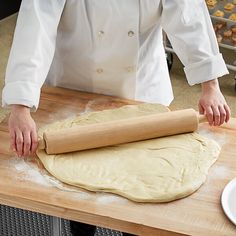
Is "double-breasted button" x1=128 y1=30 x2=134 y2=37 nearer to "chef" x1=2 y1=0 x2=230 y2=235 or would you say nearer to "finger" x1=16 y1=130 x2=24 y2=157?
"chef" x1=2 y1=0 x2=230 y2=235

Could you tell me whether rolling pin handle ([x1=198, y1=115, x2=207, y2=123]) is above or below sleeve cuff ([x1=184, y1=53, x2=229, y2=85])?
below

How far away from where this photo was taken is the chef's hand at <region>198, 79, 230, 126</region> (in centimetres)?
124

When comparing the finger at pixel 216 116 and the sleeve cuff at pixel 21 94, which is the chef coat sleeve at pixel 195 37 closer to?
the finger at pixel 216 116

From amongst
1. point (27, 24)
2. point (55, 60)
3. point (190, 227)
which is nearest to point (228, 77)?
point (55, 60)

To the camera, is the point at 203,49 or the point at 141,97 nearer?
the point at 203,49

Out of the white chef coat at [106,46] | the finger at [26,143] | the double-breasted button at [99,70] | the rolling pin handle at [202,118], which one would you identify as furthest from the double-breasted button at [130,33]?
the finger at [26,143]

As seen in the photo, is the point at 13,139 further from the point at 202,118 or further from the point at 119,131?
the point at 202,118

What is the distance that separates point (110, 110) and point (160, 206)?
333 millimetres

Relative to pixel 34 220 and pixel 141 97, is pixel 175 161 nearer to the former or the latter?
pixel 141 97

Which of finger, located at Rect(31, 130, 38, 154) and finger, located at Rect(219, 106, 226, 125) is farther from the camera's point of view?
finger, located at Rect(219, 106, 226, 125)

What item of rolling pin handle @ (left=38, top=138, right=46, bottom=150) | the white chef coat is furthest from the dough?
the white chef coat

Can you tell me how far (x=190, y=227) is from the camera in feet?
3.17

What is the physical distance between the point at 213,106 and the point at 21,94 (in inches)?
16.3

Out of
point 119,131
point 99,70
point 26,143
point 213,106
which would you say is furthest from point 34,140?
point 213,106
